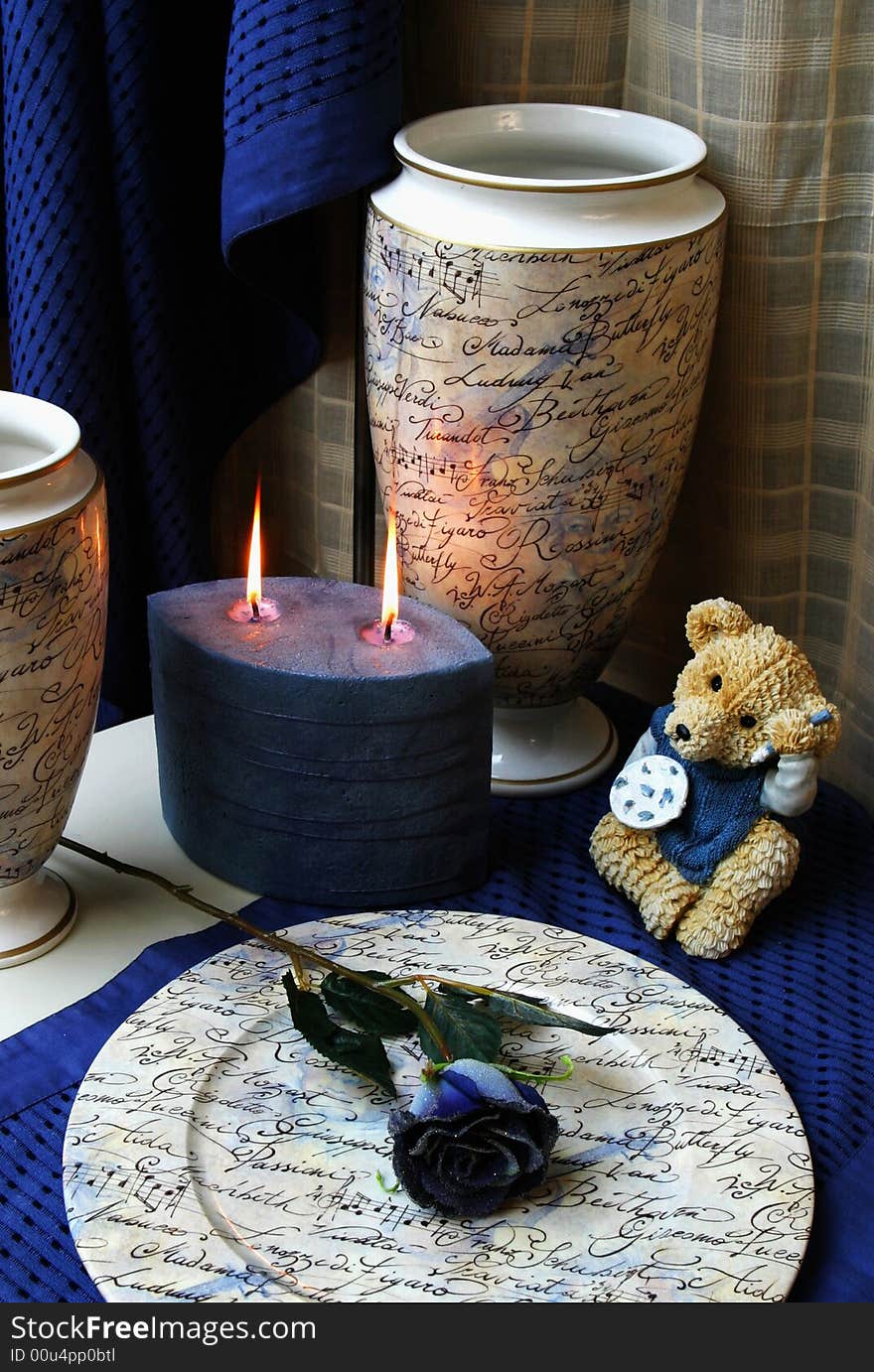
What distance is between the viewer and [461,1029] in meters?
0.60

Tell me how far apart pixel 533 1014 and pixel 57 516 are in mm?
270

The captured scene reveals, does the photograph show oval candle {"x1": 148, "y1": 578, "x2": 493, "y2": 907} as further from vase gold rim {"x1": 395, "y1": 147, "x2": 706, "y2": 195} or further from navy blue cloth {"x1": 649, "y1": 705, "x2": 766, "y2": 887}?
vase gold rim {"x1": 395, "y1": 147, "x2": 706, "y2": 195}

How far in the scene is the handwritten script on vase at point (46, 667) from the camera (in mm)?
585

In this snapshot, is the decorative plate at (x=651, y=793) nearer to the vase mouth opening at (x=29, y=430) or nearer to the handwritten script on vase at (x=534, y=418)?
the handwritten script on vase at (x=534, y=418)

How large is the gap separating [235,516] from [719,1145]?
2.08ft

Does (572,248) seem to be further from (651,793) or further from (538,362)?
(651,793)

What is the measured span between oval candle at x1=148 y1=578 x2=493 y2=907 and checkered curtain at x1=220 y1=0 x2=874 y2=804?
0.23 meters

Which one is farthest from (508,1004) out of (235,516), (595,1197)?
(235,516)

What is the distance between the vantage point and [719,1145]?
0.59m

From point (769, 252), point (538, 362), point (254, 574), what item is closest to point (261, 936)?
point (254, 574)

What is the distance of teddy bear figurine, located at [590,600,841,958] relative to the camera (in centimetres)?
69

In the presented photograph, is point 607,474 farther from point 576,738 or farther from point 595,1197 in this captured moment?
point 595,1197

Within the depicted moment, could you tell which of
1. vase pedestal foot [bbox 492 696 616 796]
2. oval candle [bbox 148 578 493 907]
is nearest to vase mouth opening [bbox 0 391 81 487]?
oval candle [bbox 148 578 493 907]

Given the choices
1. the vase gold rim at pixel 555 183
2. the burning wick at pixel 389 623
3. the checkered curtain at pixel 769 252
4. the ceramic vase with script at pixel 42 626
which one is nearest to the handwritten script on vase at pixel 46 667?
the ceramic vase with script at pixel 42 626
